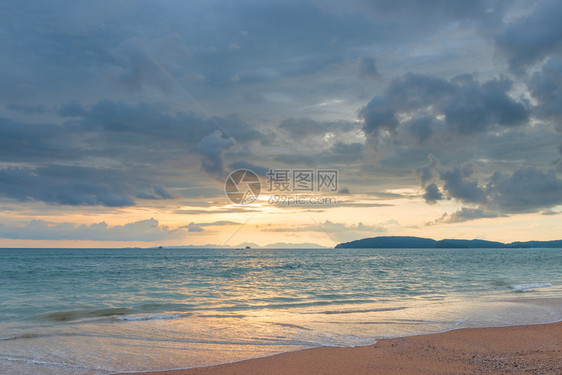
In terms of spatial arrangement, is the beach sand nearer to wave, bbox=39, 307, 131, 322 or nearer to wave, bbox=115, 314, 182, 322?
wave, bbox=115, 314, 182, 322

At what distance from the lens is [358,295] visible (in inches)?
904

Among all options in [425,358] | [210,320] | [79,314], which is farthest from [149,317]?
[425,358]

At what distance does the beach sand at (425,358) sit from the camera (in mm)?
8133

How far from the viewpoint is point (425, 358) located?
9023 millimetres

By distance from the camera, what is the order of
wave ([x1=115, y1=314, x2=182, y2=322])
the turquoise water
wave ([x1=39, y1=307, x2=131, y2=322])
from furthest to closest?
wave ([x1=39, y1=307, x2=131, y2=322]), wave ([x1=115, y1=314, x2=182, y2=322]), the turquoise water

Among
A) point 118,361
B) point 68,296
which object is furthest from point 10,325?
point 68,296

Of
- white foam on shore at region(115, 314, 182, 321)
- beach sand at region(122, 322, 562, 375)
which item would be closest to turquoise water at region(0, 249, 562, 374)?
white foam on shore at region(115, 314, 182, 321)

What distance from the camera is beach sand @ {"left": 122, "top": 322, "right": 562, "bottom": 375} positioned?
8.13 meters

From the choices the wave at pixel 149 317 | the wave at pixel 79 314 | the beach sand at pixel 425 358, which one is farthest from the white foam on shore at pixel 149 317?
the beach sand at pixel 425 358

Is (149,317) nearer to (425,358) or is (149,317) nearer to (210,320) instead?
(210,320)

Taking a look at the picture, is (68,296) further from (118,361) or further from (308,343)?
(308,343)

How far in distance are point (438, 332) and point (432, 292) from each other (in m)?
13.3

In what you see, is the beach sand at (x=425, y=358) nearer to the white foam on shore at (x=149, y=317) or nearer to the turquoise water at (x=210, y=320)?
the turquoise water at (x=210, y=320)

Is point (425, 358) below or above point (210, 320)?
above
